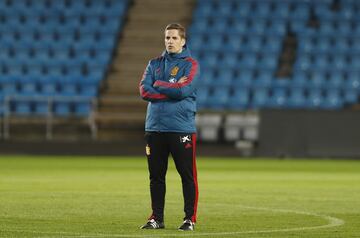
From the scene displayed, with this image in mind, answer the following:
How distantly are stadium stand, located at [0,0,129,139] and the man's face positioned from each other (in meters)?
21.6

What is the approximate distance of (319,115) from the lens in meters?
28.7

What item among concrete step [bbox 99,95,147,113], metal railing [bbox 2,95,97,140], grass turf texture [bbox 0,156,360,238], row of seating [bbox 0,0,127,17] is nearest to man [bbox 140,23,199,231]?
grass turf texture [bbox 0,156,360,238]

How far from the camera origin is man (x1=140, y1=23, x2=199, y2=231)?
10.7 meters

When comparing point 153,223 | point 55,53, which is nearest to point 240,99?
point 55,53

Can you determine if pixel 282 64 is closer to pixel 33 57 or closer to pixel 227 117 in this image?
pixel 227 117

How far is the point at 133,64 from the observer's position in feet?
118

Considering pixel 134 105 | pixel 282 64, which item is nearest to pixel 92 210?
pixel 134 105

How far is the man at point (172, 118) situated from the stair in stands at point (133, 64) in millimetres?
21209

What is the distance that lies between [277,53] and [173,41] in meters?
25.0

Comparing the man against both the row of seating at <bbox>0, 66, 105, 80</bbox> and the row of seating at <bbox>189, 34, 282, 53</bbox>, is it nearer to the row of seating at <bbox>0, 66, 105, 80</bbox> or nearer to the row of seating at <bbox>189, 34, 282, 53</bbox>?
the row of seating at <bbox>0, 66, 105, 80</bbox>

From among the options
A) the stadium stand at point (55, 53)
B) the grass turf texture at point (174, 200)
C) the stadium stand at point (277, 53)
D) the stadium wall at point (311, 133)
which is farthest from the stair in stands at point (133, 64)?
the grass turf texture at point (174, 200)

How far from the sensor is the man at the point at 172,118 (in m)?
10.7

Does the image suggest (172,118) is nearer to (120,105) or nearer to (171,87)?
(171,87)

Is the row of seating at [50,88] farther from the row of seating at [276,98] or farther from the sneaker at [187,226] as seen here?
the sneaker at [187,226]
